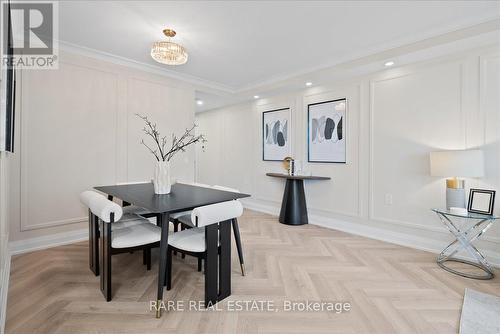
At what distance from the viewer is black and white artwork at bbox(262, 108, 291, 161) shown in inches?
179

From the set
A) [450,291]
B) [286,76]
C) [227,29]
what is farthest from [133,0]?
[450,291]

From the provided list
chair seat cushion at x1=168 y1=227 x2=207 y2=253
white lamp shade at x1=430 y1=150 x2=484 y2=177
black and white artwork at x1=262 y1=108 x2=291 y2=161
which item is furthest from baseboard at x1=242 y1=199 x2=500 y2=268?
chair seat cushion at x1=168 y1=227 x2=207 y2=253

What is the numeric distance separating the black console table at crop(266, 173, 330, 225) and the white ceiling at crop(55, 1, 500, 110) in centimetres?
183

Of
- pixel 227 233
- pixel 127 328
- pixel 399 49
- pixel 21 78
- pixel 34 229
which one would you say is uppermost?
pixel 399 49

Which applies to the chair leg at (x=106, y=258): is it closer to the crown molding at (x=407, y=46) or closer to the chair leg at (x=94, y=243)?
the chair leg at (x=94, y=243)

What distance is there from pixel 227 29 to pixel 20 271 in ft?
10.3

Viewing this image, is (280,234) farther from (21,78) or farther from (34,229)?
(21,78)

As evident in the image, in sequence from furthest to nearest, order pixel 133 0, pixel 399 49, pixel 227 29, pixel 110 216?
pixel 399 49
pixel 227 29
pixel 133 0
pixel 110 216

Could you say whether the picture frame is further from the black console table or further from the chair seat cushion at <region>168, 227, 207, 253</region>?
the chair seat cushion at <region>168, 227, 207, 253</region>

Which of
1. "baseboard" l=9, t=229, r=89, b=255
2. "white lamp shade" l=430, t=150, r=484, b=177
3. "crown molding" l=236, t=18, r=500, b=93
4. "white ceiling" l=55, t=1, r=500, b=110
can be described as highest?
"white ceiling" l=55, t=1, r=500, b=110

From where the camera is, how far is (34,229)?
114 inches

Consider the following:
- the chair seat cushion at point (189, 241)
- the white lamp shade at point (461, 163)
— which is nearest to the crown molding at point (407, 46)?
the white lamp shade at point (461, 163)

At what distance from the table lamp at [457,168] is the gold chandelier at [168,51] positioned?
2881mm

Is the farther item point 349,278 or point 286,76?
point 286,76
